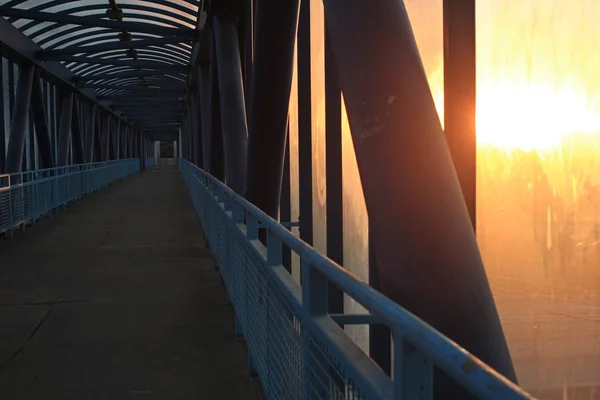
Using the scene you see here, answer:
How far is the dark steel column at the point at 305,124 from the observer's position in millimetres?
7355

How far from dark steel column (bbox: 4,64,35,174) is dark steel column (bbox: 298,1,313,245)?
11179mm

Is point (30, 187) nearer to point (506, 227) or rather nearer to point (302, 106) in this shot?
point (302, 106)

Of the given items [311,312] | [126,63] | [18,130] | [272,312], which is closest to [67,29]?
[126,63]

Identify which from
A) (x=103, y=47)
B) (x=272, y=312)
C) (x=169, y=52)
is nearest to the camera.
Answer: (x=272, y=312)

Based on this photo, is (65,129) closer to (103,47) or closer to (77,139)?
(77,139)

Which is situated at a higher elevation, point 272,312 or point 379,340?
point 272,312

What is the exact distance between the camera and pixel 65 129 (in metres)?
24.6

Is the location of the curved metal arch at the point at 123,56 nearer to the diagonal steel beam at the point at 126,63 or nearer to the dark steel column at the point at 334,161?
the diagonal steel beam at the point at 126,63

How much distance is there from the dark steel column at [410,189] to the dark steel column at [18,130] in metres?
15.4

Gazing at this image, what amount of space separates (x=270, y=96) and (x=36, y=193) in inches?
407

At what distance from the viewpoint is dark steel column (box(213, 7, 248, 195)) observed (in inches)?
393

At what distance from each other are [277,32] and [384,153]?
→ 3736 mm

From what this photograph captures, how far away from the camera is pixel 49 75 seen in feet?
73.2

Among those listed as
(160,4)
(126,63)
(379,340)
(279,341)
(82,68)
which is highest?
(160,4)
